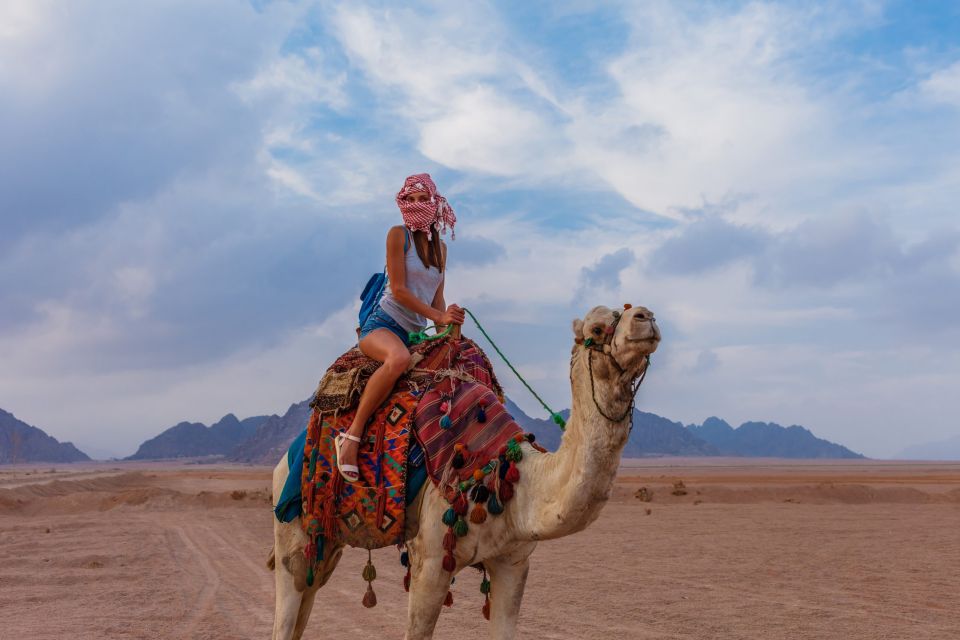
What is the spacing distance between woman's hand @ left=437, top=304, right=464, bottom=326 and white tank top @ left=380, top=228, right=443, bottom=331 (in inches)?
11.3

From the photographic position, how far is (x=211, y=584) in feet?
46.3

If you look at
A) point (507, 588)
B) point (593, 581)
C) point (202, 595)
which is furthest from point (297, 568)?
point (593, 581)

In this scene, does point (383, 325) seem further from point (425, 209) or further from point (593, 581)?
point (593, 581)

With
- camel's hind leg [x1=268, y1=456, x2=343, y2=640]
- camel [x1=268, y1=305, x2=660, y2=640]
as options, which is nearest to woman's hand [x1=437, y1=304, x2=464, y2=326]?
camel [x1=268, y1=305, x2=660, y2=640]

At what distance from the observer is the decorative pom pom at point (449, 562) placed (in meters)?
5.18

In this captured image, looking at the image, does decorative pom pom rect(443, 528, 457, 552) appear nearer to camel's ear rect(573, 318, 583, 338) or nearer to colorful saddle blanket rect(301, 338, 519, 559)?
colorful saddle blanket rect(301, 338, 519, 559)

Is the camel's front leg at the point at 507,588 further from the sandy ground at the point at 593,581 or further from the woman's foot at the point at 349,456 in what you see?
the sandy ground at the point at 593,581

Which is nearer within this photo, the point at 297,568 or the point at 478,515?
the point at 478,515

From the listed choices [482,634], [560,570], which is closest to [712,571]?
[560,570]

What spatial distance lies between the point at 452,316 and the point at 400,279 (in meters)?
0.47

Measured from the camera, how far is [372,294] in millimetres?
6562

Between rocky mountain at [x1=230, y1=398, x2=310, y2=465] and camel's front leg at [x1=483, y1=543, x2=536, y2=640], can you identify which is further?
rocky mountain at [x1=230, y1=398, x2=310, y2=465]

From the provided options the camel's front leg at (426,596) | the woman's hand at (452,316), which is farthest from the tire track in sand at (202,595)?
the woman's hand at (452,316)

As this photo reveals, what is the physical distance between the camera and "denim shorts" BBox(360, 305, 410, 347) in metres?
6.21
